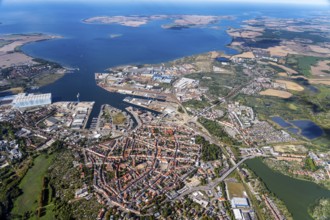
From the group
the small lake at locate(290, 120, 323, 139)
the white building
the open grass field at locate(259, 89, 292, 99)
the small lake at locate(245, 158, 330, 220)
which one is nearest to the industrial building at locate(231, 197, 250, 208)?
the white building

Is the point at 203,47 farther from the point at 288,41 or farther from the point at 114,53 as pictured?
the point at 288,41

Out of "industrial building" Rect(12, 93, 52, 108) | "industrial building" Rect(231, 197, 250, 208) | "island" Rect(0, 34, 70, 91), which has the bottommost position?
"industrial building" Rect(231, 197, 250, 208)

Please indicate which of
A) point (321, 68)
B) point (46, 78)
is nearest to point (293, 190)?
point (46, 78)

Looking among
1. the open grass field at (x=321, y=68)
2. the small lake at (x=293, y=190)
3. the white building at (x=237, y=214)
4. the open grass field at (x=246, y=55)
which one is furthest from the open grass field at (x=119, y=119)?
the open grass field at (x=321, y=68)

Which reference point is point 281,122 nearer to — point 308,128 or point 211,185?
point 308,128

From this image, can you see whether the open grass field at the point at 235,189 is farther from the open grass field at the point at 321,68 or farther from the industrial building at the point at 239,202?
the open grass field at the point at 321,68

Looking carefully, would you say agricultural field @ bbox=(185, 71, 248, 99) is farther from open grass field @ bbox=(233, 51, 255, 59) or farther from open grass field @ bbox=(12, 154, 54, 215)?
open grass field @ bbox=(12, 154, 54, 215)

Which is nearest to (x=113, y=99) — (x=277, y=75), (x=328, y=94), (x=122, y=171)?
(x=122, y=171)
